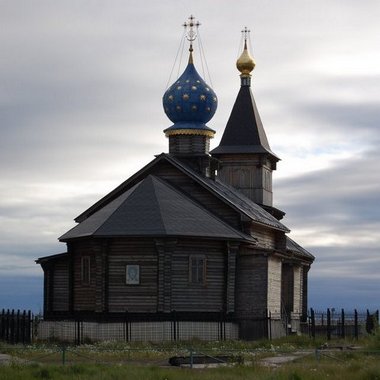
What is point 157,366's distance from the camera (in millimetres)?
26875

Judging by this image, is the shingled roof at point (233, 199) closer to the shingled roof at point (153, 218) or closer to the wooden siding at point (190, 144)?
the shingled roof at point (153, 218)

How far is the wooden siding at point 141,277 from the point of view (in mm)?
39969

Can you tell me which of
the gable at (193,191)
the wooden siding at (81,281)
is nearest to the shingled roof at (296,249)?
the gable at (193,191)

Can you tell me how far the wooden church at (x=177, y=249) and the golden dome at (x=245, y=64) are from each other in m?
12.3

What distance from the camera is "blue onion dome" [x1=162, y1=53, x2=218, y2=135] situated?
47.1m

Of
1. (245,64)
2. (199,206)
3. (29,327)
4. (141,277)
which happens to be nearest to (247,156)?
(245,64)

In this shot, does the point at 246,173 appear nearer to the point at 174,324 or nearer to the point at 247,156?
the point at 247,156

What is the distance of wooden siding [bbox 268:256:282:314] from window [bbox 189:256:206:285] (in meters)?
3.85

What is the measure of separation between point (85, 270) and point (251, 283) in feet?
21.0

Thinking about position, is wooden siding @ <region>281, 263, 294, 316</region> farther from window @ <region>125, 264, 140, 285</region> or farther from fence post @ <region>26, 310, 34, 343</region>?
fence post @ <region>26, 310, 34, 343</region>

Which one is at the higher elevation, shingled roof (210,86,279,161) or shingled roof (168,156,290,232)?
shingled roof (210,86,279,161)

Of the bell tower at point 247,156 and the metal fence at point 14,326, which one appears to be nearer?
the metal fence at point 14,326

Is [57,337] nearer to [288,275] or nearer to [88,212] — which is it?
[88,212]

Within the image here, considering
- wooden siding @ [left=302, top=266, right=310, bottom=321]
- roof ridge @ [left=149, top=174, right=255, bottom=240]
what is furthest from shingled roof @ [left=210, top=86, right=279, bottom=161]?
roof ridge @ [left=149, top=174, right=255, bottom=240]
